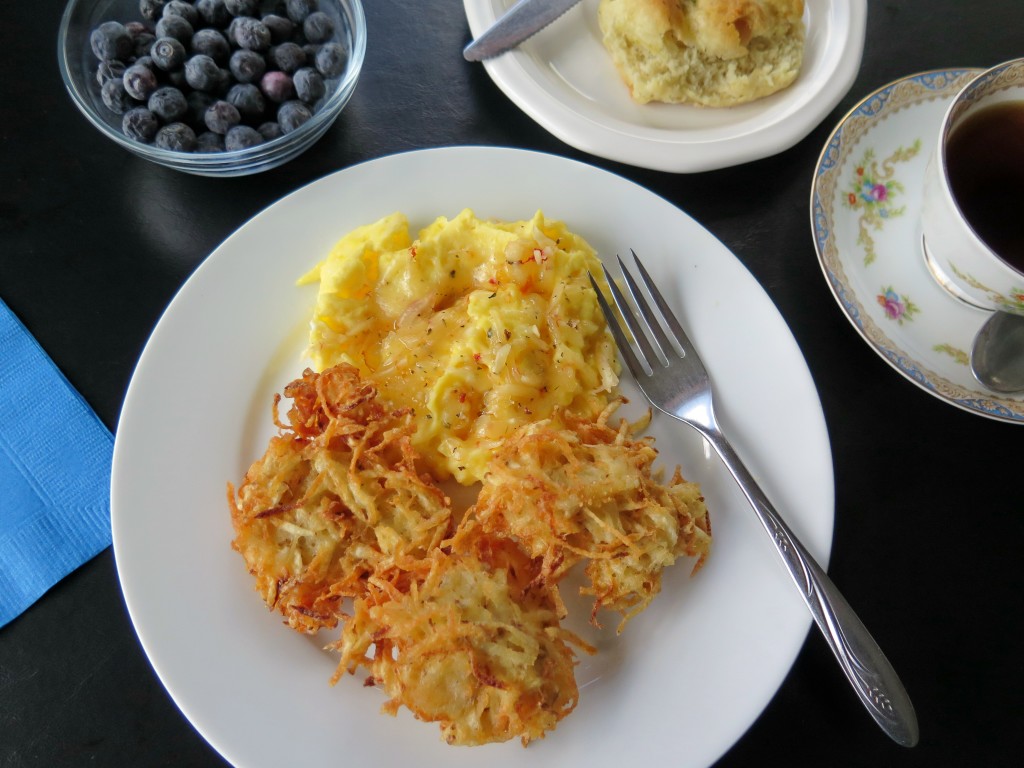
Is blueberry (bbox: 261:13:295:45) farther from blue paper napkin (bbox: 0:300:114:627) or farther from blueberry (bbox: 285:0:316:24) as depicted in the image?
blue paper napkin (bbox: 0:300:114:627)

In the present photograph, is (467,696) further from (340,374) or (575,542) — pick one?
(340,374)

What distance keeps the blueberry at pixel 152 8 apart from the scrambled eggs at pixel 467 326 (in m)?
1.19

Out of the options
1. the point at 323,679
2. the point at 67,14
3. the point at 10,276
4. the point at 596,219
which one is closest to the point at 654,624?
the point at 323,679

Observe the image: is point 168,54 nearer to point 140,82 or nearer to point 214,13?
point 140,82

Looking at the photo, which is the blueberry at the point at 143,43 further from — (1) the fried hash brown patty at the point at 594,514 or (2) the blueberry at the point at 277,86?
(1) the fried hash brown patty at the point at 594,514

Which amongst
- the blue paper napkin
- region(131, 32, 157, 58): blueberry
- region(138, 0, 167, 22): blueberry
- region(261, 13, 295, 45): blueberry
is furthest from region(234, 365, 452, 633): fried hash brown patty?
region(138, 0, 167, 22): blueberry

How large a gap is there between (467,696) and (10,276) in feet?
7.03

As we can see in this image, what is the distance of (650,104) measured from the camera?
2.65 meters

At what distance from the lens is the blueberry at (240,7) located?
255 centimetres

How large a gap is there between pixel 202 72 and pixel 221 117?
0.51 feet

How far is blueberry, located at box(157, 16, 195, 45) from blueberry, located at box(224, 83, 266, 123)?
0.24 meters

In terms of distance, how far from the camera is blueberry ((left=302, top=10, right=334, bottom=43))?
2617mm

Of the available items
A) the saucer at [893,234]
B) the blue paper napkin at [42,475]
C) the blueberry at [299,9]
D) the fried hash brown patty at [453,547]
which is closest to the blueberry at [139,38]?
the blueberry at [299,9]

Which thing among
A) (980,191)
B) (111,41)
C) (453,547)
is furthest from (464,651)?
(111,41)
